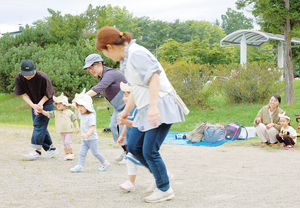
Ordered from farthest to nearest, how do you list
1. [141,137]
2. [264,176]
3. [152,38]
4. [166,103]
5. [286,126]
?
[152,38]
[286,126]
[264,176]
[141,137]
[166,103]

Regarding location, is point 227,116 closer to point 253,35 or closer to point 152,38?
point 253,35

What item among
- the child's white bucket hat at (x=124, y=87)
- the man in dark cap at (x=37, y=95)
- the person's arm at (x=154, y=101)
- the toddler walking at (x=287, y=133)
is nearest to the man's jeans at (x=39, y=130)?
the man in dark cap at (x=37, y=95)

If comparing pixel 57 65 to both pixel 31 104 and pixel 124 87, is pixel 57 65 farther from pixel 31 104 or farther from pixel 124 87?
pixel 124 87

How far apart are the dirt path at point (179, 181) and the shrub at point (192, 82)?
7.08m

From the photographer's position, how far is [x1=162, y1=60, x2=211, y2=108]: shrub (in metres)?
13.2

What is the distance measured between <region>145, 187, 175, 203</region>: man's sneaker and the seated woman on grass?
426 centimetres

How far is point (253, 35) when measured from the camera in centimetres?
1848

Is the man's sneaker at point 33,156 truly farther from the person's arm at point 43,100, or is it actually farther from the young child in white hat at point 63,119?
the person's arm at point 43,100

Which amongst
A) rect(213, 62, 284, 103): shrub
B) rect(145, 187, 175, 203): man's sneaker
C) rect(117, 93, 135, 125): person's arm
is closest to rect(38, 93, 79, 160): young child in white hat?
rect(117, 93, 135, 125): person's arm

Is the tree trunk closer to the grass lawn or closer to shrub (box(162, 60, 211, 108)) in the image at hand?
the grass lawn

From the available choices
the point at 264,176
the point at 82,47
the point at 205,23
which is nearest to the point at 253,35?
the point at 82,47

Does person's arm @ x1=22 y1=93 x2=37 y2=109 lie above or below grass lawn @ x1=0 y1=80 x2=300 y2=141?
above

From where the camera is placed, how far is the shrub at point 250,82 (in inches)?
A: 492

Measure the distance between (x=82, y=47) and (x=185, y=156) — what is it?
1423 centimetres
